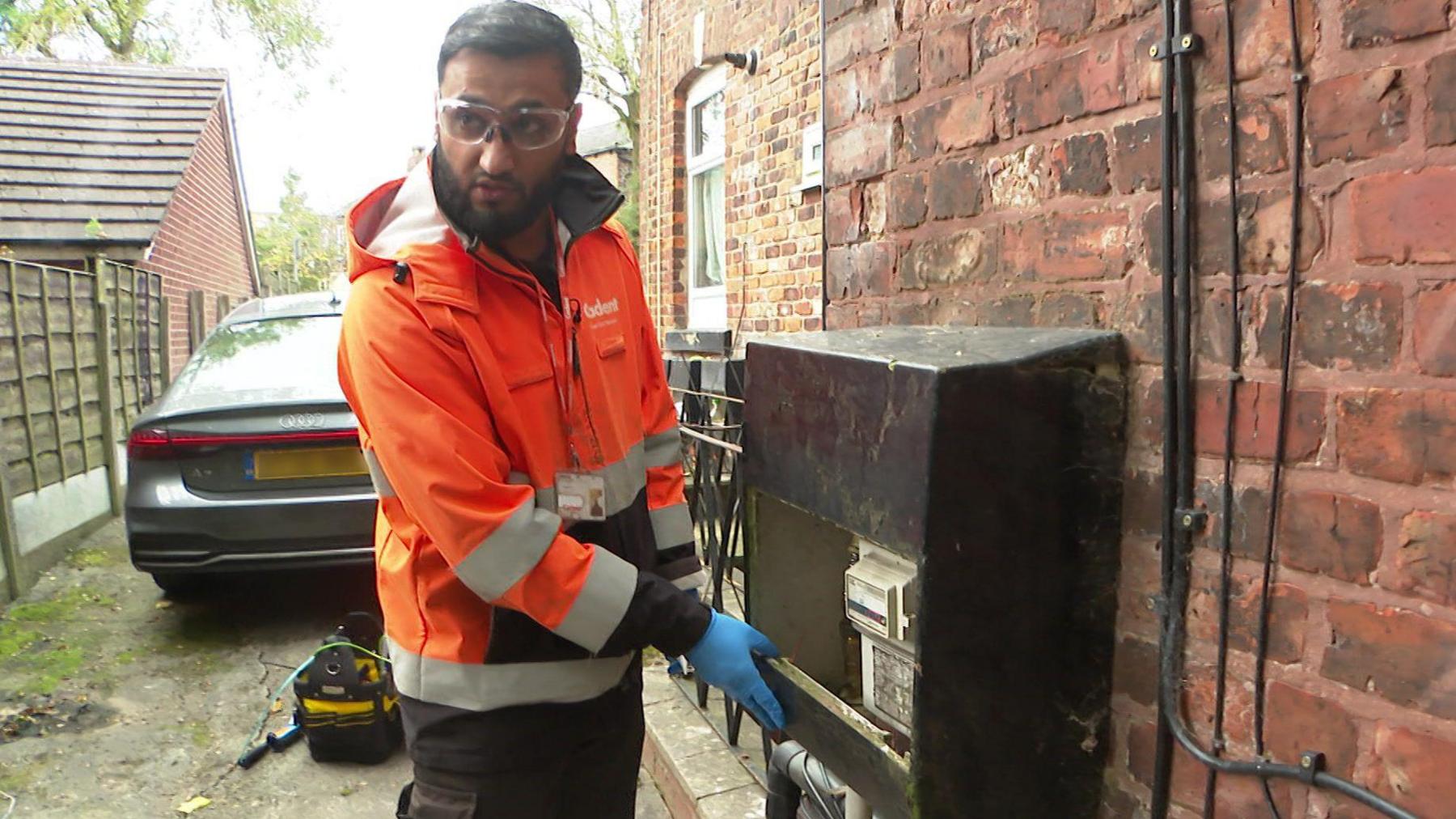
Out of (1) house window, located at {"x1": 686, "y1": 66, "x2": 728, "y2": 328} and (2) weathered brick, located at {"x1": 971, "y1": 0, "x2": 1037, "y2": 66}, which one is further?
(1) house window, located at {"x1": 686, "y1": 66, "x2": 728, "y2": 328}

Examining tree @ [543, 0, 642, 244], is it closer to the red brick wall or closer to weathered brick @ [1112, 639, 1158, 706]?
the red brick wall

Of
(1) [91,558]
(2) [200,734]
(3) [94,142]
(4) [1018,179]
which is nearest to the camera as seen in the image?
(4) [1018,179]

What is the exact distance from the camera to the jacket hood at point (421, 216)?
165cm

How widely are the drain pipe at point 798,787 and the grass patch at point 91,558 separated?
211 inches

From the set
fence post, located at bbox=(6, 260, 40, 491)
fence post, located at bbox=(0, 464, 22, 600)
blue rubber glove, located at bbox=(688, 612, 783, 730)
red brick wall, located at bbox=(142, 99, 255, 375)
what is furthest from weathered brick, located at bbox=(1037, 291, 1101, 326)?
red brick wall, located at bbox=(142, 99, 255, 375)

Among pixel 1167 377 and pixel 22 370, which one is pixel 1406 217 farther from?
pixel 22 370

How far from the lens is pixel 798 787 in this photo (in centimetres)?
224

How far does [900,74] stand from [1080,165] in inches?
18.7

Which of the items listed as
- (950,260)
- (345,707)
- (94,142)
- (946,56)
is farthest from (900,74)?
(94,142)

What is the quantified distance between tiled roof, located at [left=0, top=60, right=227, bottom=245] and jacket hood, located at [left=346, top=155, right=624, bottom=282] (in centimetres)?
780

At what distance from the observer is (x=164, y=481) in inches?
173

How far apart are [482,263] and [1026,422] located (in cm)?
96

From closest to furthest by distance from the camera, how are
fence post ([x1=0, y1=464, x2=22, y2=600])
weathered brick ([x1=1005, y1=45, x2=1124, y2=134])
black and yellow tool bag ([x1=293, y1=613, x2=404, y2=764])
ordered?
weathered brick ([x1=1005, y1=45, x2=1124, y2=134]) < black and yellow tool bag ([x1=293, y1=613, x2=404, y2=764]) < fence post ([x1=0, y1=464, x2=22, y2=600])

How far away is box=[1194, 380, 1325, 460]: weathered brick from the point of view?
3.69ft
